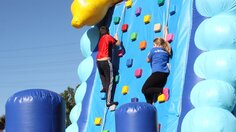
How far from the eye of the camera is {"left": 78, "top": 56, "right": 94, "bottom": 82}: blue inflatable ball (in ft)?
26.2

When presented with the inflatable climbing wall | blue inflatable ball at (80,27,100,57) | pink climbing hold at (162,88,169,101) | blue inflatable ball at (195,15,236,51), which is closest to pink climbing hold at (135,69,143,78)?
the inflatable climbing wall

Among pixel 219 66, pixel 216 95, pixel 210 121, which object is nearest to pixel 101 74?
pixel 219 66

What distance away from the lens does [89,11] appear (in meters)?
7.77

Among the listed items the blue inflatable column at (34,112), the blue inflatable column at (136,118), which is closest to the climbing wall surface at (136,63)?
the blue inflatable column at (136,118)

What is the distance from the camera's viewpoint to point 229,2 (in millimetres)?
5914

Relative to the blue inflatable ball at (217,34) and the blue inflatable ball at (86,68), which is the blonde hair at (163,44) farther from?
the blue inflatable ball at (86,68)

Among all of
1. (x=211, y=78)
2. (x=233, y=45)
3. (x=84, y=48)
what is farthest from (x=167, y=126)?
(x=84, y=48)

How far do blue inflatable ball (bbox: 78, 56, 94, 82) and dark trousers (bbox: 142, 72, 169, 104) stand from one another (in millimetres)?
1821

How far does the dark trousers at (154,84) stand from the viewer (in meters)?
6.25

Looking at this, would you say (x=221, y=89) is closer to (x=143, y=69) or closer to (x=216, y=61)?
(x=216, y=61)

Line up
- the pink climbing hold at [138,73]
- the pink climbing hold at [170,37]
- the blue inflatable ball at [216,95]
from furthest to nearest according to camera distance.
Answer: the pink climbing hold at [138,73] → the pink climbing hold at [170,37] → the blue inflatable ball at [216,95]

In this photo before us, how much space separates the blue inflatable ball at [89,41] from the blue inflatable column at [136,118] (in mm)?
3280

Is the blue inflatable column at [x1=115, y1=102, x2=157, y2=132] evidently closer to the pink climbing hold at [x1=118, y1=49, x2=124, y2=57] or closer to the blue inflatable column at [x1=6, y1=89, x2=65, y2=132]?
the blue inflatable column at [x1=6, y1=89, x2=65, y2=132]

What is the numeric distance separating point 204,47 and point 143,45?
4.21 feet
